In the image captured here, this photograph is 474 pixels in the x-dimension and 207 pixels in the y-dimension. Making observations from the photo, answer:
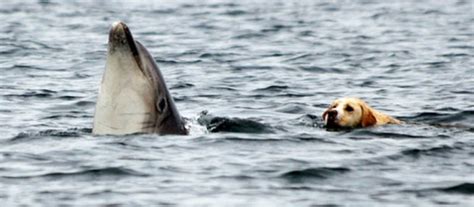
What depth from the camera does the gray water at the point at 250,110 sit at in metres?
10.6

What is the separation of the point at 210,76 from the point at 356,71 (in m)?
2.53

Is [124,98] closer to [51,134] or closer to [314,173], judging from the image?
[314,173]

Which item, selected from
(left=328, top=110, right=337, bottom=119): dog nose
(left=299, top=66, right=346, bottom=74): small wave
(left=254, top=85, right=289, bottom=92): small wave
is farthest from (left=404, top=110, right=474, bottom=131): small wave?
(left=299, top=66, right=346, bottom=74): small wave

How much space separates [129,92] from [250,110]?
5017 mm

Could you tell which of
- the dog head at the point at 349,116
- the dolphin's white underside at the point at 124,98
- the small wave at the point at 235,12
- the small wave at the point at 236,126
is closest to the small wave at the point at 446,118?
the dog head at the point at 349,116

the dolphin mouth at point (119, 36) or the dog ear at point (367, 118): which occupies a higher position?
the dolphin mouth at point (119, 36)

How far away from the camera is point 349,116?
1458 cm

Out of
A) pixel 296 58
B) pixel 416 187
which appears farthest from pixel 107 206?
pixel 296 58

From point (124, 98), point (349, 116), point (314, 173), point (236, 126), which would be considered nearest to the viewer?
point (314, 173)

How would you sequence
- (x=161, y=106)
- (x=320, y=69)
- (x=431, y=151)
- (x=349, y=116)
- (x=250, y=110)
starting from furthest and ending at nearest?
(x=320, y=69) → (x=250, y=110) → (x=349, y=116) → (x=431, y=151) → (x=161, y=106)

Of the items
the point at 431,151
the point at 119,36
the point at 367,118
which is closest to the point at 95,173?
the point at 119,36

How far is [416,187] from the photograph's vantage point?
418 inches

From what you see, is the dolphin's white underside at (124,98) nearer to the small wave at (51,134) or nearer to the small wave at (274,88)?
the small wave at (51,134)

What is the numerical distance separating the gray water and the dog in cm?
18
